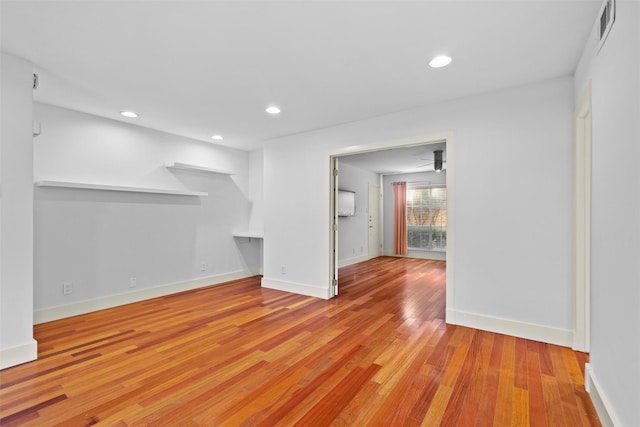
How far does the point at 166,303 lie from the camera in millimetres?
4094

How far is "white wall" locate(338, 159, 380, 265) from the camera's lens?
6.95 m

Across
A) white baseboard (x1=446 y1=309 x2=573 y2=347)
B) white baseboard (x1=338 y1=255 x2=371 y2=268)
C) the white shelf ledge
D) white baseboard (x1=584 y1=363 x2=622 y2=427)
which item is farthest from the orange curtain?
white baseboard (x1=584 y1=363 x2=622 y2=427)

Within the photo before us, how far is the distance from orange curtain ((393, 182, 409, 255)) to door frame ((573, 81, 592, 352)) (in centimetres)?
584

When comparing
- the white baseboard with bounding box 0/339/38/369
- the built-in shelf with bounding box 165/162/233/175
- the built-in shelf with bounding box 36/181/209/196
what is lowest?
the white baseboard with bounding box 0/339/38/369

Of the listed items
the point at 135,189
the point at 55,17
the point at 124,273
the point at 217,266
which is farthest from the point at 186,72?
the point at 217,266

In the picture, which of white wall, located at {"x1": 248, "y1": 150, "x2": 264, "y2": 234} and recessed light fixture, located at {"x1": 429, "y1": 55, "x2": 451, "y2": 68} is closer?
recessed light fixture, located at {"x1": 429, "y1": 55, "x2": 451, "y2": 68}

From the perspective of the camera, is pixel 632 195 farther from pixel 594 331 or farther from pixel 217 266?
pixel 217 266

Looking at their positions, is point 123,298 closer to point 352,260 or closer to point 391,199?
point 352,260

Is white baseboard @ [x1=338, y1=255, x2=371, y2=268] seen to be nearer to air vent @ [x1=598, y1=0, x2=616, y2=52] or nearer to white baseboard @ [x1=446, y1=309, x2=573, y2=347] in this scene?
white baseboard @ [x1=446, y1=309, x2=573, y2=347]

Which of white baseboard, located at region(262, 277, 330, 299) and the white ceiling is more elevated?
the white ceiling

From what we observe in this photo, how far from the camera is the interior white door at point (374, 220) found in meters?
8.27

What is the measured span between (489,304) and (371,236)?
5286 mm

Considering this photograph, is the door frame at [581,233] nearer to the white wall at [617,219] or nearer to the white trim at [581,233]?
the white trim at [581,233]

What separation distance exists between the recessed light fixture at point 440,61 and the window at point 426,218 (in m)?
6.12
